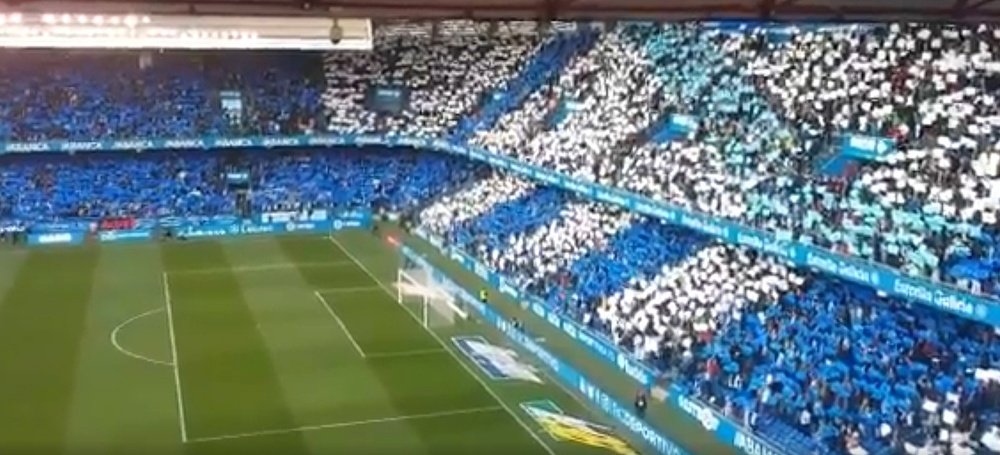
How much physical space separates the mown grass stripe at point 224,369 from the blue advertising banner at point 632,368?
7.23 meters

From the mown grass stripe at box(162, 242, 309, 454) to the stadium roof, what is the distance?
42.1 ft

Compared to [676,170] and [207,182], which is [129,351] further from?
[207,182]

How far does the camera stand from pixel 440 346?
27.9 meters

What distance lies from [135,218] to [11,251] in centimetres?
543

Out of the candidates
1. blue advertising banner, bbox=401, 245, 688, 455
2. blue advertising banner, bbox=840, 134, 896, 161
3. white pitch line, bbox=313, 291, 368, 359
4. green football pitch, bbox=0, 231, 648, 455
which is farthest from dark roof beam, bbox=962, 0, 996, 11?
white pitch line, bbox=313, 291, 368, 359

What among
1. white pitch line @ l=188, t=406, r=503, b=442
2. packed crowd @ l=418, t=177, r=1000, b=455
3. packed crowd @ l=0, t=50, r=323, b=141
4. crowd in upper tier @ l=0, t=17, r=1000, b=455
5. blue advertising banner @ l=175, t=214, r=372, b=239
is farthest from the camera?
packed crowd @ l=0, t=50, r=323, b=141

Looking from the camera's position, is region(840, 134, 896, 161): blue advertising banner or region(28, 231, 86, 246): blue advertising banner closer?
region(840, 134, 896, 161): blue advertising banner

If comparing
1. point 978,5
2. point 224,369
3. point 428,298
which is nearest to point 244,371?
point 224,369

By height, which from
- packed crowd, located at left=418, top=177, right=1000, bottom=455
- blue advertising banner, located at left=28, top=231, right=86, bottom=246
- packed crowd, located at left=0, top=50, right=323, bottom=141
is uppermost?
packed crowd, located at left=0, top=50, right=323, bottom=141

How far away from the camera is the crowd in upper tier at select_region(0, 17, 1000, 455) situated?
20.4 metres

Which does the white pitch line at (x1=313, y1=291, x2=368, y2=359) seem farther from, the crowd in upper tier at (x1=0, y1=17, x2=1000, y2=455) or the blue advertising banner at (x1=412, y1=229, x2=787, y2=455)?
the crowd in upper tier at (x1=0, y1=17, x2=1000, y2=455)

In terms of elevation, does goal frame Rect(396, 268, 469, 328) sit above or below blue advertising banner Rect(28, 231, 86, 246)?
above

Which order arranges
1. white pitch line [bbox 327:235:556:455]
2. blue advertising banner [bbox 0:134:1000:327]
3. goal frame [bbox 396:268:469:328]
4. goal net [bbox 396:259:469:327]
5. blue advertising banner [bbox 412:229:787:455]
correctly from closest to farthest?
blue advertising banner [bbox 0:134:1000:327], blue advertising banner [bbox 412:229:787:455], white pitch line [bbox 327:235:556:455], goal net [bbox 396:259:469:327], goal frame [bbox 396:268:469:328]

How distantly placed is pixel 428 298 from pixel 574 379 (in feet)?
27.7
